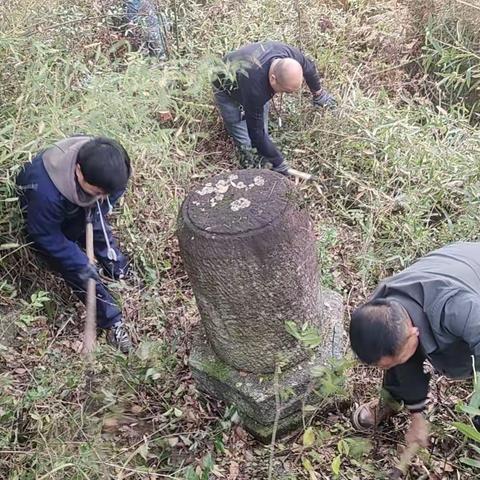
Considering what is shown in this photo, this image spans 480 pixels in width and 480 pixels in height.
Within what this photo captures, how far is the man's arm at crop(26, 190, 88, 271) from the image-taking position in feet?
10.1

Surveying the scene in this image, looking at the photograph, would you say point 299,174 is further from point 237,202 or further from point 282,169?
point 237,202

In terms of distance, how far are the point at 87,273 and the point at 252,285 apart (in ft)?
3.47

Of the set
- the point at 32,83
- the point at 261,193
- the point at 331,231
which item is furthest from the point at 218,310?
the point at 32,83

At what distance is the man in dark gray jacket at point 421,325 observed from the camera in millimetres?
2334

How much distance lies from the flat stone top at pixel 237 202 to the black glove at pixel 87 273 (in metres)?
0.80

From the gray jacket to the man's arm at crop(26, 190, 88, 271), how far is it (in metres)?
1.54

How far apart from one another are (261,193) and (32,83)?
1.73m

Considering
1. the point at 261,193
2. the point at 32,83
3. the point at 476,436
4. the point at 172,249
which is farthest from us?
the point at 172,249

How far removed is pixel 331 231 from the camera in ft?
12.6

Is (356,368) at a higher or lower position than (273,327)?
lower

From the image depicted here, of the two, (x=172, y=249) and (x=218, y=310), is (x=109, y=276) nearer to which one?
(x=172, y=249)

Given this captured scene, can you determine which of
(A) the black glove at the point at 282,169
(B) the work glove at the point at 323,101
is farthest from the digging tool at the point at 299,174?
(B) the work glove at the point at 323,101

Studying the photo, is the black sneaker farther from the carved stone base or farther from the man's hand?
the man's hand

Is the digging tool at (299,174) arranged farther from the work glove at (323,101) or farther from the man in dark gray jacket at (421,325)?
the man in dark gray jacket at (421,325)
